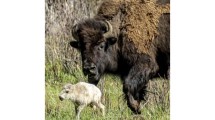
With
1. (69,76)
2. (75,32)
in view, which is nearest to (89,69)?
(69,76)

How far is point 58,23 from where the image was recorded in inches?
294

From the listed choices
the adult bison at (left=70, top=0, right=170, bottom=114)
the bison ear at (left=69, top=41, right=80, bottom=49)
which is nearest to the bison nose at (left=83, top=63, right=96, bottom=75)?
the adult bison at (left=70, top=0, right=170, bottom=114)

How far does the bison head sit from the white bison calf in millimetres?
57

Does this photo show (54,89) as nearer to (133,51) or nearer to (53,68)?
(53,68)

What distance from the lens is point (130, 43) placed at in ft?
24.4

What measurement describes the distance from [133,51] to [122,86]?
0.83 feet

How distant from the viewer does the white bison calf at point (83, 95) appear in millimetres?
7418

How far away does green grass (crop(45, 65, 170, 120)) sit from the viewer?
7.41 metres

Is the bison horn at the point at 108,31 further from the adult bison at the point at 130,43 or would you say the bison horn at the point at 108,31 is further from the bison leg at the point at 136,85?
the bison leg at the point at 136,85

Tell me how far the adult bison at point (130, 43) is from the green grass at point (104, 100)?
0.15ft

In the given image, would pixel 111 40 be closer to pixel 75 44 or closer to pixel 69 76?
pixel 75 44

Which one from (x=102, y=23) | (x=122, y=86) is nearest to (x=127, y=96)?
(x=122, y=86)

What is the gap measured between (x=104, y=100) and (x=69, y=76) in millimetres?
292

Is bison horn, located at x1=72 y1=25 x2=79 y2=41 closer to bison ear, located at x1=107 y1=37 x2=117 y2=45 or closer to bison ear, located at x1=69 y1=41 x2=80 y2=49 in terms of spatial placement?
bison ear, located at x1=69 y1=41 x2=80 y2=49
